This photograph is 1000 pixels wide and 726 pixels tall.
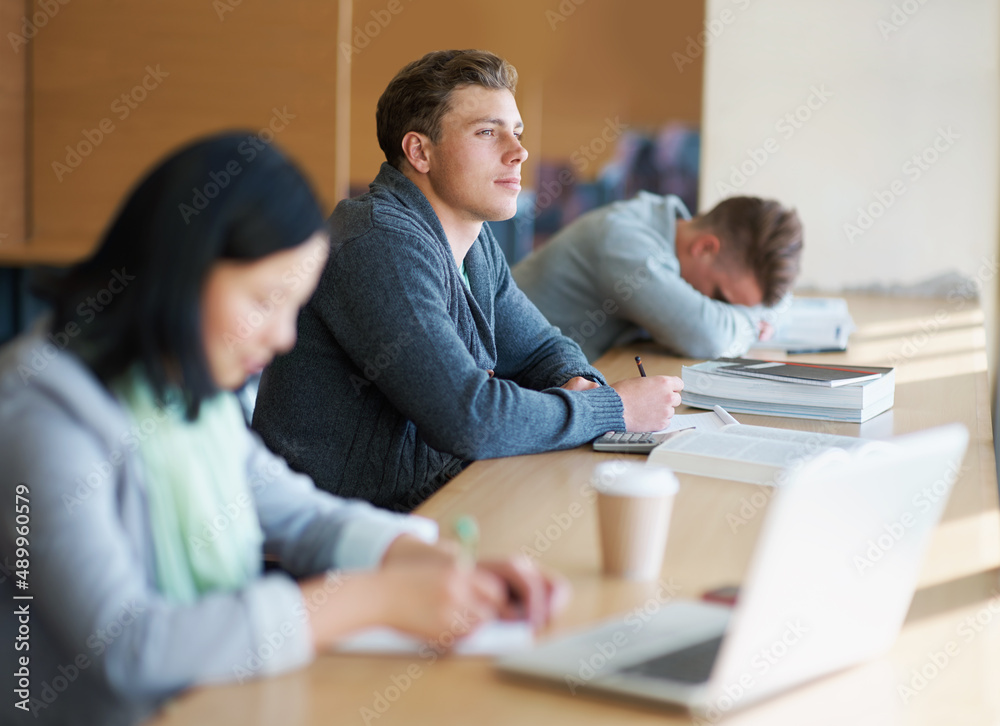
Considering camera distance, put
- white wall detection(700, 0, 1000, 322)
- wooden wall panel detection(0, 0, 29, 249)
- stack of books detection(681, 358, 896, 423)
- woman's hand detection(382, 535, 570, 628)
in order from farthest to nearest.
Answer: wooden wall panel detection(0, 0, 29, 249) → white wall detection(700, 0, 1000, 322) → stack of books detection(681, 358, 896, 423) → woman's hand detection(382, 535, 570, 628)

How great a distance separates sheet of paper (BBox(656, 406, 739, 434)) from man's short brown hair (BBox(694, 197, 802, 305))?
0.80 meters

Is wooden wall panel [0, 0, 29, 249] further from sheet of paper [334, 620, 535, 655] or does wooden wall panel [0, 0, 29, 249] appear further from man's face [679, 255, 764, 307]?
sheet of paper [334, 620, 535, 655]

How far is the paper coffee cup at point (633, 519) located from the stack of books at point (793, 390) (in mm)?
825

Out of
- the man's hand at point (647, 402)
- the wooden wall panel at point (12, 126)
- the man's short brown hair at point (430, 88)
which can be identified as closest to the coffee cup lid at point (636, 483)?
the man's hand at point (647, 402)

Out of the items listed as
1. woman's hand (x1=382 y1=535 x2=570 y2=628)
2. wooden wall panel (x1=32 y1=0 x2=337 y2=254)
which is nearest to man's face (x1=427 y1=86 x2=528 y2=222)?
woman's hand (x1=382 y1=535 x2=570 y2=628)

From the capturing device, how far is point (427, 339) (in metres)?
1.42

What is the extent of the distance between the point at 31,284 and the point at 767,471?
878 millimetres

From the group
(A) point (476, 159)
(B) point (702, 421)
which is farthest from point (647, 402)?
(A) point (476, 159)

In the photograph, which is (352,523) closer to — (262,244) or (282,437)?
(262,244)

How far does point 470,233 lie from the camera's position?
178 centimetres

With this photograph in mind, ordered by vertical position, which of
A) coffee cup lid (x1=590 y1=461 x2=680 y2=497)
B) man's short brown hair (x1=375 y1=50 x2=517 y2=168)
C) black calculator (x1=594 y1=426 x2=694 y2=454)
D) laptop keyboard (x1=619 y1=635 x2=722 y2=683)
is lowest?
black calculator (x1=594 y1=426 x2=694 y2=454)

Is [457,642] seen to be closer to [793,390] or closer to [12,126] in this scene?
[793,390]

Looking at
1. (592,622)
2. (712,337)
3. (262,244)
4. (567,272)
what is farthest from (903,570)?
(567,272)

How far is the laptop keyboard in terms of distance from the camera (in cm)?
74
